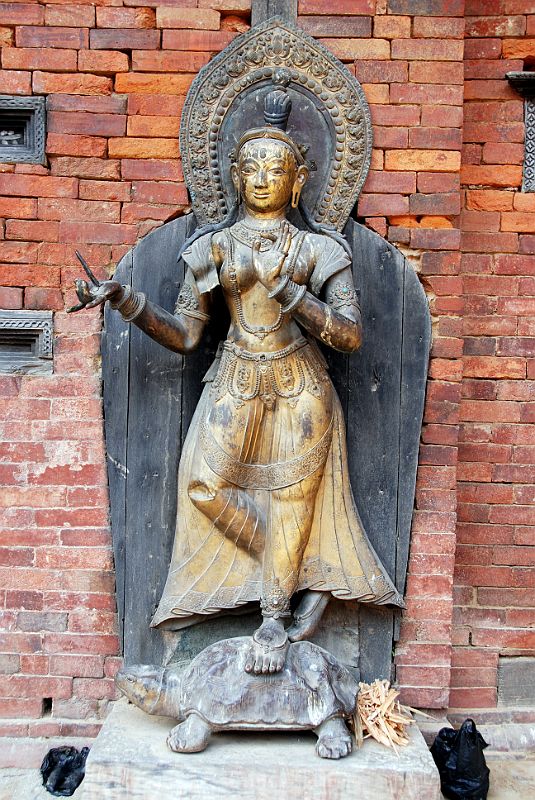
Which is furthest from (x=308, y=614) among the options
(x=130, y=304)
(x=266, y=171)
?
(x=266, y=171)

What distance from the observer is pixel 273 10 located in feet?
11.4

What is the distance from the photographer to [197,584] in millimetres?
3359

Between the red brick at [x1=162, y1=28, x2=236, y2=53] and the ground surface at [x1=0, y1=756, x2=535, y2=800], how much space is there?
310cm

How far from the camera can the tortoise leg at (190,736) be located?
2984 mm

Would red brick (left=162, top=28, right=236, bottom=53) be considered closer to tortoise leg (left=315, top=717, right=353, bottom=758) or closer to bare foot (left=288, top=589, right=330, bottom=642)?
bare foot (left=288, top=589, right=330, bottom=642)

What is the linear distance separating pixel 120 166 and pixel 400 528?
77.8 inches

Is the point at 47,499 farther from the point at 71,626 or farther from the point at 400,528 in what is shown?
the point at 400,528

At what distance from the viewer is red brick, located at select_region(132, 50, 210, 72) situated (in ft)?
11.4

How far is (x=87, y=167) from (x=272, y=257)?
99cm

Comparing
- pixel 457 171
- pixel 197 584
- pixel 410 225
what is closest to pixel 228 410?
pixel 197 584

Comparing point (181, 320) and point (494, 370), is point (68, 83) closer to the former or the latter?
point (181, 320)

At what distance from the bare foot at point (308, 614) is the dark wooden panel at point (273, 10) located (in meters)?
2.44

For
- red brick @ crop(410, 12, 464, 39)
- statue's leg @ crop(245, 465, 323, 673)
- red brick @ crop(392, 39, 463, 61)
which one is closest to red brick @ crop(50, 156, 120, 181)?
red brick @ crop(392, 39, 463, 61)

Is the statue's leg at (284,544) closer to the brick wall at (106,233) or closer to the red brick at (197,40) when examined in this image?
the brick wall at (106,233)
